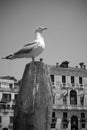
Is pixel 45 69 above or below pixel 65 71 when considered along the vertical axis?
below

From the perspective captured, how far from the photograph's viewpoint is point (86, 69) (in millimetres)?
31547

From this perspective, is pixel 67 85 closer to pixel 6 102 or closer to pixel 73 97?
pixel 73 97

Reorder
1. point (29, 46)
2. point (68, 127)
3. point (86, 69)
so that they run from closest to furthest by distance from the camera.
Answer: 1. point (29, 46)
2. point (68, 127)
3. point (86, 69)

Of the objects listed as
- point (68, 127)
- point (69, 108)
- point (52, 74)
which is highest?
point (52, 74)

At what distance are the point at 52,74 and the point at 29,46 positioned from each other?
19.2 meters

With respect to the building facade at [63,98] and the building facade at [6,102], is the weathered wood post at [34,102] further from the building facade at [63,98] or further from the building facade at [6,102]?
the building facade at [6,102]

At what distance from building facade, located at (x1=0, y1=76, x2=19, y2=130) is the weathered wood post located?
61.8 ft

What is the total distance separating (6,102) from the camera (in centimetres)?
2900

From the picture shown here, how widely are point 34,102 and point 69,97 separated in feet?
65.4

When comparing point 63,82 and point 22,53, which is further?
point 63,82

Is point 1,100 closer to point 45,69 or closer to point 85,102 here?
point 85,102

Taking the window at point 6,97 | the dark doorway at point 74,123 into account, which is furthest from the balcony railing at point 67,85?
the window at point 6,97

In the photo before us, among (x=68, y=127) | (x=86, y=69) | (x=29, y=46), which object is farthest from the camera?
(x=86, y=69)

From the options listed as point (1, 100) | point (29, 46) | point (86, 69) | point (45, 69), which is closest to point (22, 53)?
point (29, 46)
